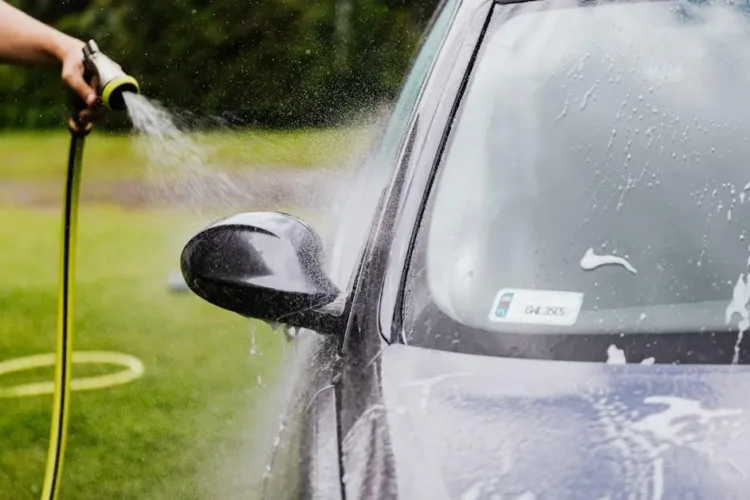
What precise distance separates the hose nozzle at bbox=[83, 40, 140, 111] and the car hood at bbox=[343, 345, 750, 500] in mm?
1115

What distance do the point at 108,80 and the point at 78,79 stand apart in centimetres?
16

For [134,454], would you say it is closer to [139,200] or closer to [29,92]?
[139,200]

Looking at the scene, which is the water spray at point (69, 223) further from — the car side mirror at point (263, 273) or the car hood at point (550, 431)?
the car hood at point (550, 431)

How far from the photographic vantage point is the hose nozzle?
8.64 feet

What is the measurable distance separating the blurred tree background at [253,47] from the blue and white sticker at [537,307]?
11634 millimetres

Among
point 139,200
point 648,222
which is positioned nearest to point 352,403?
point 648,222

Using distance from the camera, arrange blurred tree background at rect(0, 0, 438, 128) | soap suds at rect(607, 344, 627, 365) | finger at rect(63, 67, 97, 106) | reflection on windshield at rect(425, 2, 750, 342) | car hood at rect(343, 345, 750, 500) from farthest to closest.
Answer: blurred tree background at rect(0, 0, 438, 128)
finger at rect(63, 67, 97, 106)
reflection on windshield at rect(425, 2, 750, 342)
soap suds at rect(607, 344, 627, 365)
car hood at rect(343, 345, 750, 500)

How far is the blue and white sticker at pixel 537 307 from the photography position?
6.13 feet

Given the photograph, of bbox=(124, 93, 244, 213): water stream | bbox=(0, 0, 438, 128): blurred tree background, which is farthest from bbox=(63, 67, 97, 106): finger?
bbox=(0, 0, 438, 128): blurred tree background

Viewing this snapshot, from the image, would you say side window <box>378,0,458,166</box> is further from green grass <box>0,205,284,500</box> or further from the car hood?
green grass <box>0,205,284,500</box>

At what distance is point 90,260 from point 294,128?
Result: 5509mm

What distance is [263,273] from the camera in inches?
78.9

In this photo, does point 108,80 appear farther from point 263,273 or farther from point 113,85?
point 263,273

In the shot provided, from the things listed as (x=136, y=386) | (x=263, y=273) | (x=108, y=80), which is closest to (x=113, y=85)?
(x=108, y=80)
